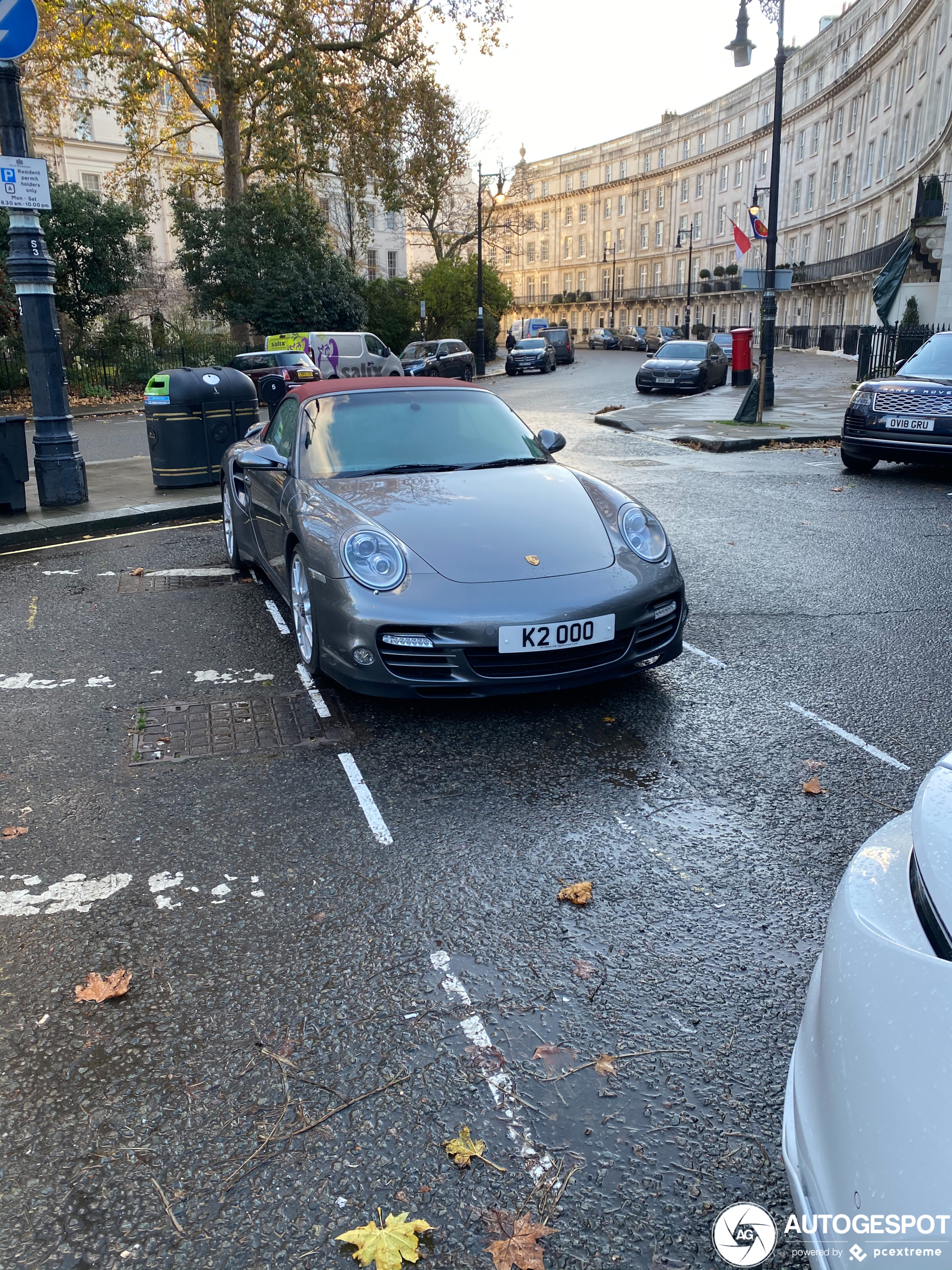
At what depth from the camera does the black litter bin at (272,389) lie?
14.9 m

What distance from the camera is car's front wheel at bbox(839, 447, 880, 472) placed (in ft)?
39.5

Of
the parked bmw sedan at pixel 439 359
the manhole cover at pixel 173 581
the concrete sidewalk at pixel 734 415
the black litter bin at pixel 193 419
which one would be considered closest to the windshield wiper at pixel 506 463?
the manhole cover at pixel 173 581

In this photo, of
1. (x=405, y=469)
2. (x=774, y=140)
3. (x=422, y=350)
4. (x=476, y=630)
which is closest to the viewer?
(x=476, y=630)

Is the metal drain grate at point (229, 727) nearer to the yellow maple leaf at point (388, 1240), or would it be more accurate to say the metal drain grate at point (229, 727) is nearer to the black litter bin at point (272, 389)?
the yellow maple leaf at point (388, 1240)

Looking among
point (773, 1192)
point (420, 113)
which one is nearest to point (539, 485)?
point (773, 1192)

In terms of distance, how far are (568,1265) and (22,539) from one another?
349 inches

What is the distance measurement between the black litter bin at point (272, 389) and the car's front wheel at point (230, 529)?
179 inches

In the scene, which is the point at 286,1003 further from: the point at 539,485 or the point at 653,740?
the point at 539,485

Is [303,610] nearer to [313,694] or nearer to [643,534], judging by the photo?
[313,694]

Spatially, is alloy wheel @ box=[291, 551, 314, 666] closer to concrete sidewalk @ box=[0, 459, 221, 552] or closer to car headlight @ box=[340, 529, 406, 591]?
car headlight @ box=[340, 529, 406, 591]

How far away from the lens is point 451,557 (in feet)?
14.5

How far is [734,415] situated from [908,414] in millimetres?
9832

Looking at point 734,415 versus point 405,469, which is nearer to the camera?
point 405,469

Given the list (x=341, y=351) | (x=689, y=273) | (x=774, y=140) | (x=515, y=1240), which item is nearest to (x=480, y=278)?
(x=341, y=351)
